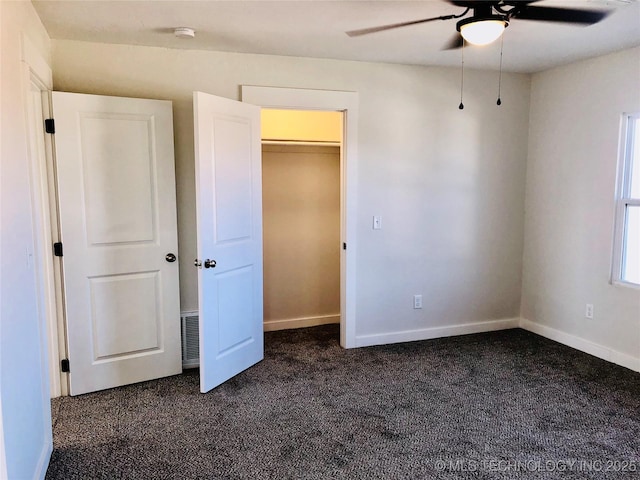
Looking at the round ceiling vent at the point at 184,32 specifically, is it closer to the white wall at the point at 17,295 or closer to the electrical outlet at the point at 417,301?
the white wall at the point at 17,295

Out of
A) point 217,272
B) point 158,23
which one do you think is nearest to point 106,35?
point 158,23

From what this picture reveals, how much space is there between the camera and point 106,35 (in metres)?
3.05

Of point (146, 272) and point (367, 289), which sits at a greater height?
point (146, 272)

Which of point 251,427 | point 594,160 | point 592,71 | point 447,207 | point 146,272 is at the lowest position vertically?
point 251,427

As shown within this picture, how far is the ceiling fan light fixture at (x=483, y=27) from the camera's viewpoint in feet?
7.28

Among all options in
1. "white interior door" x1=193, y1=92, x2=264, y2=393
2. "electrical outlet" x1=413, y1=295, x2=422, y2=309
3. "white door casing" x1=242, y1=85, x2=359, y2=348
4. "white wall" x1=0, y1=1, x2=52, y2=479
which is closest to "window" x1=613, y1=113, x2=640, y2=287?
"electrical outlet" x1=413, y1=295, x2=422, y2=309

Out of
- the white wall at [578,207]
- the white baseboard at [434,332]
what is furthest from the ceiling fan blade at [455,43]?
the white baseboard at [434,332]

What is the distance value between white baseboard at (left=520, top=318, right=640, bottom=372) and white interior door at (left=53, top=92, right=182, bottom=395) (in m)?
3.31

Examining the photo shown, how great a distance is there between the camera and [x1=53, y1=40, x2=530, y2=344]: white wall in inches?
137

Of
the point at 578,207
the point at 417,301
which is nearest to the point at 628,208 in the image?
the point at 578,207

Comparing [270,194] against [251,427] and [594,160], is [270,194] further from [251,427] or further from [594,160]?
[594,160]

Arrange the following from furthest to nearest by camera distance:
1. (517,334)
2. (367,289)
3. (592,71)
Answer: (517,334), (367,289), (592,71)

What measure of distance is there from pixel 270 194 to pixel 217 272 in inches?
58.5

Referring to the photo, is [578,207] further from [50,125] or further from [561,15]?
[50,125]
